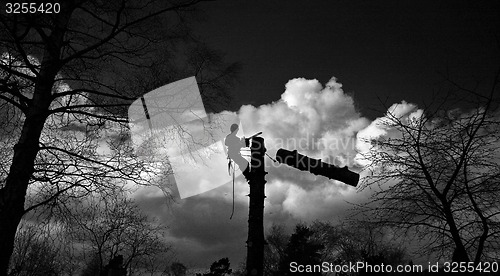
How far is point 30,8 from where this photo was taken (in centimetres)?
575

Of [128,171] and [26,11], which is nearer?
[26,11]

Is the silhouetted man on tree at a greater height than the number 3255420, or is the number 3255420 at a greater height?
the number 3255420

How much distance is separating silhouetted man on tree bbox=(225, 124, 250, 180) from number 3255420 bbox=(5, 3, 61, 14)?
421 cm

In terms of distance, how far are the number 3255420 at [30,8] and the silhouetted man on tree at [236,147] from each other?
4.21 m

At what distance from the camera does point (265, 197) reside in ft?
17.3

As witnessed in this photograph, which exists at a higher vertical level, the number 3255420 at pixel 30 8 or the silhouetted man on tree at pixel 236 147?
the number 3255420 at pixel 30 8

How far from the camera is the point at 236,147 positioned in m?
5.79

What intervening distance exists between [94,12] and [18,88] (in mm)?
2355

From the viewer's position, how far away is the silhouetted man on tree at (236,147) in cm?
561

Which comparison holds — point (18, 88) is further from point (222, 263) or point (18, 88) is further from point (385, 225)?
point (222, 263)

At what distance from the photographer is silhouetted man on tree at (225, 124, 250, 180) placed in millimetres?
5613

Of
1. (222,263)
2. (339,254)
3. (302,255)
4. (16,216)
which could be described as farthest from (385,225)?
(339,254)

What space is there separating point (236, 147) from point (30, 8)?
4.52 metres

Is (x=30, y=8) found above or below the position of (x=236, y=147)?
above
